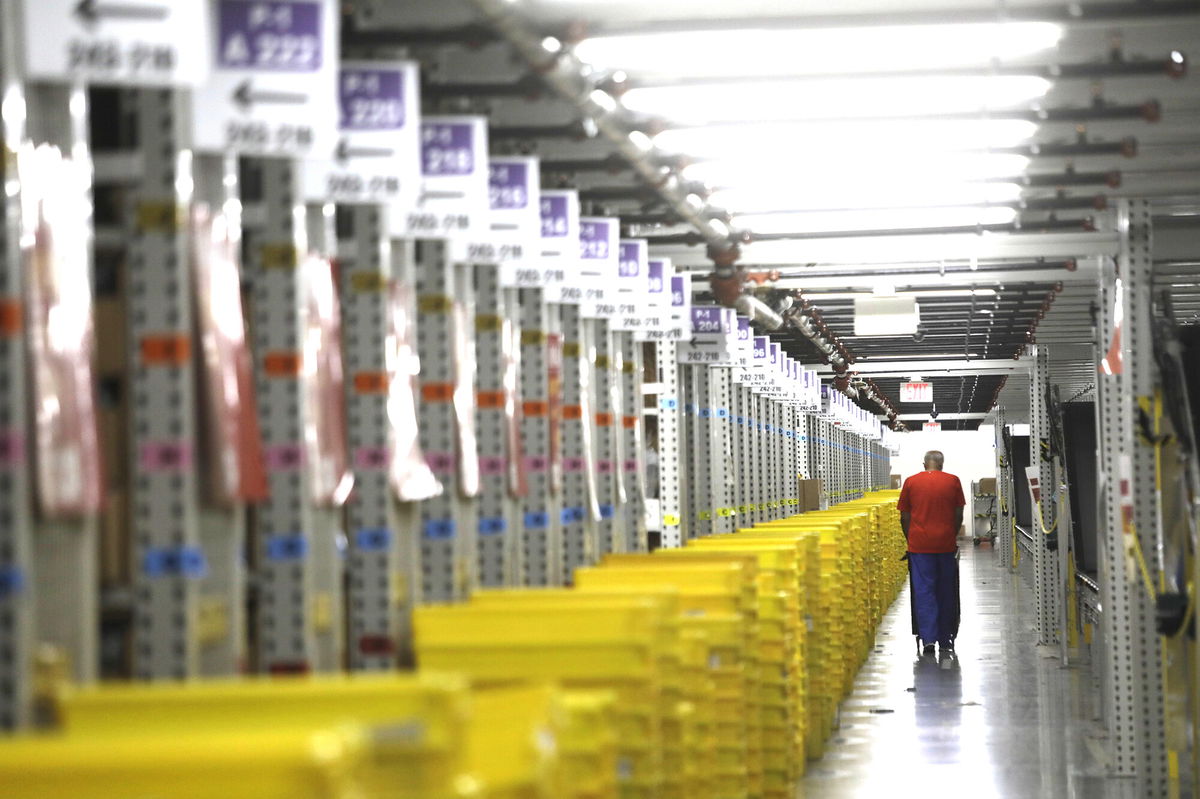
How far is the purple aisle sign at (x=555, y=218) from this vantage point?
34.4ft

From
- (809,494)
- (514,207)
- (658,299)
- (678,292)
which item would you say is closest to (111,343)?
(514,207)

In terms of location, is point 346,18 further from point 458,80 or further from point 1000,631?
point 1000,631

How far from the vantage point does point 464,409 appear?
9047 millimetres

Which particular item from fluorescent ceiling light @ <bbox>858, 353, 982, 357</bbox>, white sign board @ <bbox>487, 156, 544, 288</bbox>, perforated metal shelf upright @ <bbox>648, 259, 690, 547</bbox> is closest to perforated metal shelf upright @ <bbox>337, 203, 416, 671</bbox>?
white sign board @ <bbox>487, 156, 544, 288</bbox>

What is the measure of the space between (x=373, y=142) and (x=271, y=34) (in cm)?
124

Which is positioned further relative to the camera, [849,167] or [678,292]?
[678,292]

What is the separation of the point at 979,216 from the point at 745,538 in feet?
10.3

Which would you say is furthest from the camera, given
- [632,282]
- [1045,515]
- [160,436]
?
[1045,515]

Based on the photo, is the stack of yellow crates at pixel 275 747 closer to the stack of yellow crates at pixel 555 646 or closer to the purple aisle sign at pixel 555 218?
the stack of yellow crates at pixel 555 646

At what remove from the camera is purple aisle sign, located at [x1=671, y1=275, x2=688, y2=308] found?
15.2 m

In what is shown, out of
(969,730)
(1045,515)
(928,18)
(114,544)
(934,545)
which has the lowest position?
(969,730)

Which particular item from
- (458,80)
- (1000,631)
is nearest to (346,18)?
(458,80)

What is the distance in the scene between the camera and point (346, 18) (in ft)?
26.3

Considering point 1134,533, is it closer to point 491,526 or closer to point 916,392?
point 491,526
